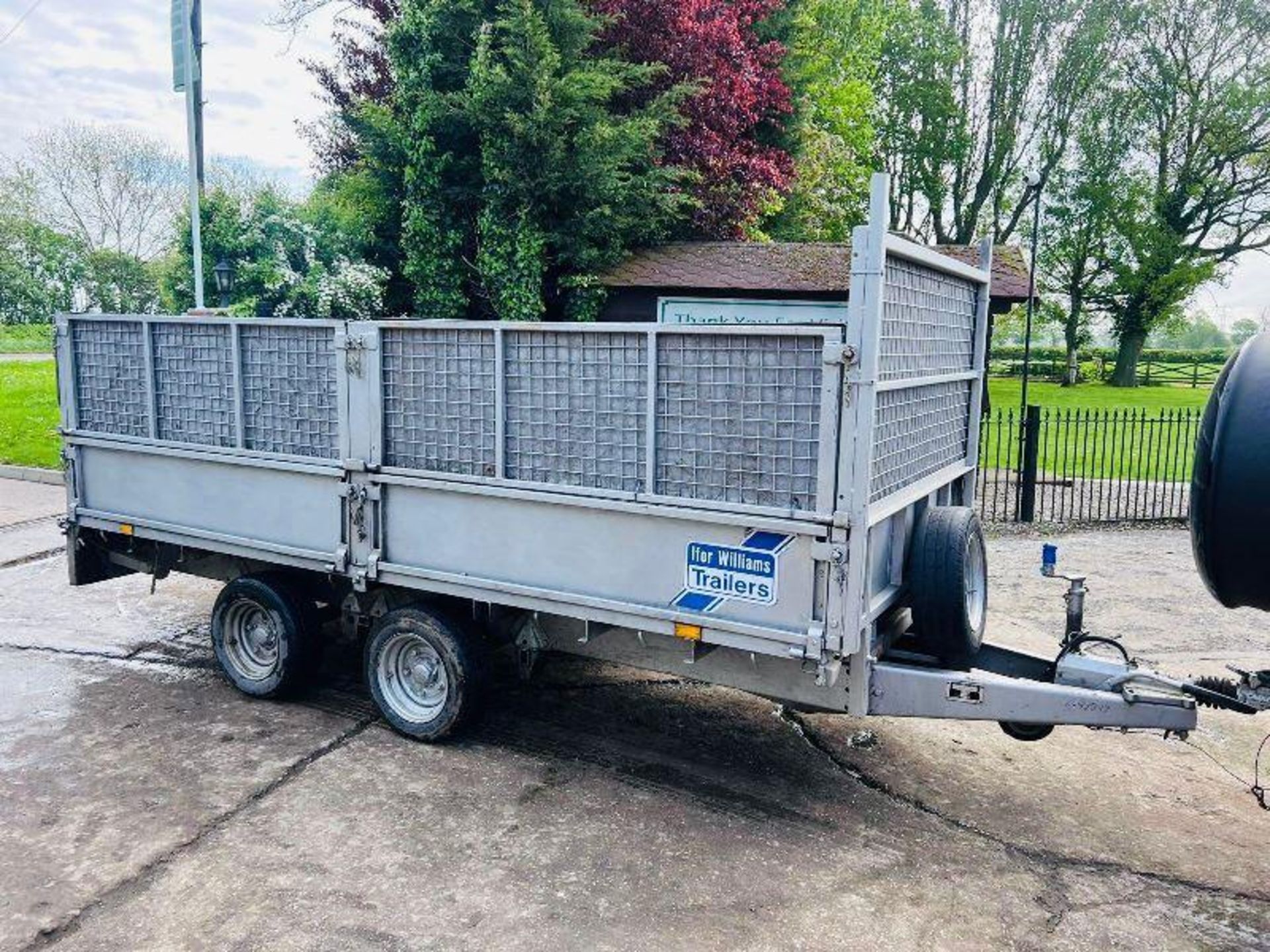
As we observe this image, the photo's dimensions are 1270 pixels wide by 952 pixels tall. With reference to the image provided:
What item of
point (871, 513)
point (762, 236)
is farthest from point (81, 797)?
point (762, 236)

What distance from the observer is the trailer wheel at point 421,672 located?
17.3 ft

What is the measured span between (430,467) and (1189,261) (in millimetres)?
35187

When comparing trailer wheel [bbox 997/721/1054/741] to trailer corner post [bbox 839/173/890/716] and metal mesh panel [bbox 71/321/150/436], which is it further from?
metal mesh panel [bbox 71/321/150/436]

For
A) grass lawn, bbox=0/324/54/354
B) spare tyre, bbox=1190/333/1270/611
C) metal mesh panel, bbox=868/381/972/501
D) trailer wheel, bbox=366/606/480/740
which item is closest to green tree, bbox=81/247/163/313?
grass lawn, bbox=0/324/54/354

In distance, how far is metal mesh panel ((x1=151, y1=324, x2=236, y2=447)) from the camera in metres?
5.88

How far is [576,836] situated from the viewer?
14.8ft

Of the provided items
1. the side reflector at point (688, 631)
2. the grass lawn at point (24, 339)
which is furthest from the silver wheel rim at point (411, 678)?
the grass lawn at point (24, 339)

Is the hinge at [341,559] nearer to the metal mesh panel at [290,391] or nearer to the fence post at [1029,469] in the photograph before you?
the metal mesh panel at [290,391]

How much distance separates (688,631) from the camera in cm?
442

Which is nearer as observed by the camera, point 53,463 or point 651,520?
point 651,520

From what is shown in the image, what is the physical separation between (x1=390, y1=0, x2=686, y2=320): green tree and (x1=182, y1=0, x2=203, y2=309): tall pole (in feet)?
10.1

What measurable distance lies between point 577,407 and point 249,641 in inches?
119

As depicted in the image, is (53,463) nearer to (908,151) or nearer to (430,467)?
(430,467)

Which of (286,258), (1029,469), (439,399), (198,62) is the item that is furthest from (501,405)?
(198,62)
